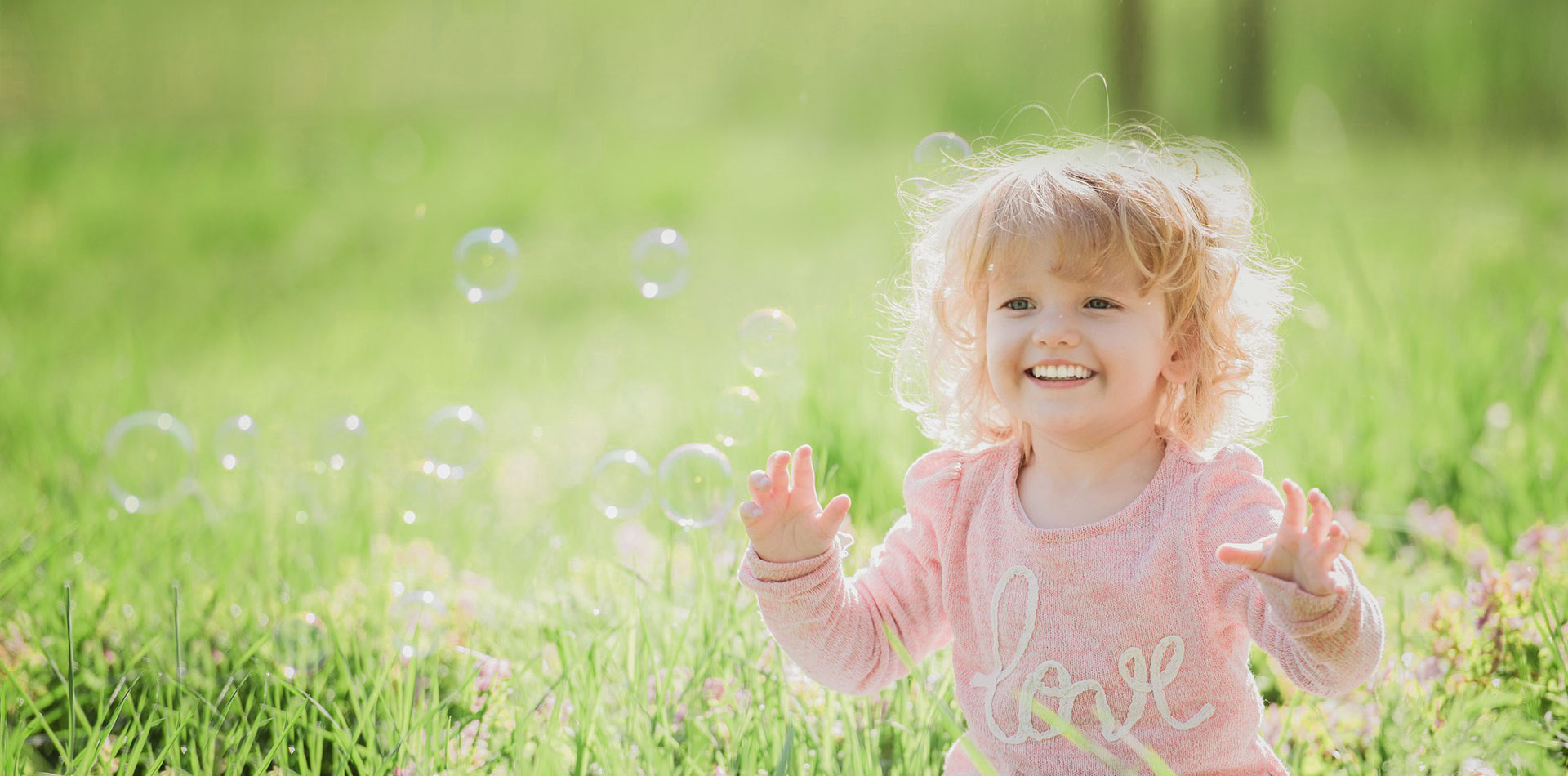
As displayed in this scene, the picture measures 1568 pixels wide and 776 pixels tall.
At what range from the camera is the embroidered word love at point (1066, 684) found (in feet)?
5.79

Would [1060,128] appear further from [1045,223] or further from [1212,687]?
[1212,687]

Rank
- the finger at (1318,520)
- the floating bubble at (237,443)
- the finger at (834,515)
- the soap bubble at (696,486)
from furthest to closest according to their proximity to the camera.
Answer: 1. the floating bubble at (237,443)
2. the soap bubble at (696,486)
3. the finger at (834,515)
4. the finger at (1318,520)

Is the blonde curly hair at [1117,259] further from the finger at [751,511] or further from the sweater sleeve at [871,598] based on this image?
the finger at [751,511]

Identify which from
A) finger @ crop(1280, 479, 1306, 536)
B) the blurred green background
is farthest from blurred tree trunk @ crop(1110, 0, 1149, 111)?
finger @ crop(1280, 479, 1306, 536)

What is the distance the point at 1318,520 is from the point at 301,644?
1.92 metres

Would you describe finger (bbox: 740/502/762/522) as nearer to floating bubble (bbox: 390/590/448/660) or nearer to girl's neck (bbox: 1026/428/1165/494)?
girl's neck (bbox: 1026/428/1165/494)

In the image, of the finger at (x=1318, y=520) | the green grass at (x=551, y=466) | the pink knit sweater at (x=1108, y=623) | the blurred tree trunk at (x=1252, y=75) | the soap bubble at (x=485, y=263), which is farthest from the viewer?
the blurred tree trunk at (x=1252, y=75)

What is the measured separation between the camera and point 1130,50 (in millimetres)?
4637

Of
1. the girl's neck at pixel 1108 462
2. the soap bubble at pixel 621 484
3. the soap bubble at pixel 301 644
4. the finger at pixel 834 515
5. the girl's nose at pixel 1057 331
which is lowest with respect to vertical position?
the soap bubble at pixel 301 644

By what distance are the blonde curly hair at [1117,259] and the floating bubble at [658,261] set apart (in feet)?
4.37

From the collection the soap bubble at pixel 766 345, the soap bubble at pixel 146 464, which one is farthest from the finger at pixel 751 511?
the soap bubble at pixel 146 464

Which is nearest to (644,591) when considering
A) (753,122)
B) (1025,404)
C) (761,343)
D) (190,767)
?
(761,343)

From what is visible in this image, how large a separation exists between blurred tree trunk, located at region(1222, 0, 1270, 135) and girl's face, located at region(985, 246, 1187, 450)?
4.55 metres

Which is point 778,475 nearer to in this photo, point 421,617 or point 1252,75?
point 421,617
